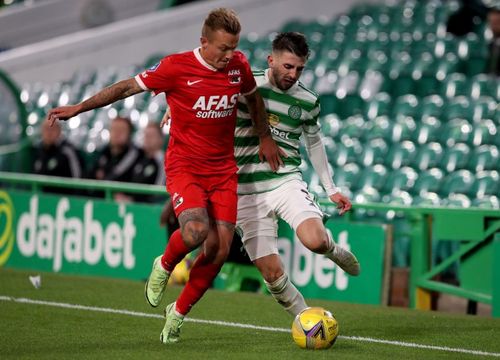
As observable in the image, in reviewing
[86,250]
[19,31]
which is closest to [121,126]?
[86,250]

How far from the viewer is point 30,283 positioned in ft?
33.3

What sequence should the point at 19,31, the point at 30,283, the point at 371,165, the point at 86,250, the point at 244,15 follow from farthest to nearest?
the point at 19,31, the point at 244,15, the point at 371,165, the point at 86,250, the point at 30,283

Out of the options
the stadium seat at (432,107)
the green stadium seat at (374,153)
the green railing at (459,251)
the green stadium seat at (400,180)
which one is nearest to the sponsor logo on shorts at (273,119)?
the green railing at (459,251)

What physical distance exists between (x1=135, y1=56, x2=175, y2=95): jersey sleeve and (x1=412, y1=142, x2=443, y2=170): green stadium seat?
5.71 m

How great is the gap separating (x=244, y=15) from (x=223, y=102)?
433 inches

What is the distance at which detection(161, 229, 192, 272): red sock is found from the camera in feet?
21.6

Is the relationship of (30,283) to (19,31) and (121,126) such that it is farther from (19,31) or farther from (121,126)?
(19,31)

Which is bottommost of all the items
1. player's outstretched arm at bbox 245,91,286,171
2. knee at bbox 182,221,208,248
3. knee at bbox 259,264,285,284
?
knee at bbox 259,264,285,284

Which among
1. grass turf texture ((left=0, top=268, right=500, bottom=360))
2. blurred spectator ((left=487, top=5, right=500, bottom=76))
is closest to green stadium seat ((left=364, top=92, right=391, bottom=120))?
blurred spectator ((left=487, top=5, right=500, bottom=76))

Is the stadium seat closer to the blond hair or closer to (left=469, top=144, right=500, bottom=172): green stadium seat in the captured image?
(left=469, top=144, right=500, bottom=172): green stadium seat

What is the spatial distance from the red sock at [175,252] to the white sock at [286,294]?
2.26 ft

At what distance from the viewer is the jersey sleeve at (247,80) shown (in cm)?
677

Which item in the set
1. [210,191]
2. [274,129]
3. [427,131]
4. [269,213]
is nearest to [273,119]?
[274,129]

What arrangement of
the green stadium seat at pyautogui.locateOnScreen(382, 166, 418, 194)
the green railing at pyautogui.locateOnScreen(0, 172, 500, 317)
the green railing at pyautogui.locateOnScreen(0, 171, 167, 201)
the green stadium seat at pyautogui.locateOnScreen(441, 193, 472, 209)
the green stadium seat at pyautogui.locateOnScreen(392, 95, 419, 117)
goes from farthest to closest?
the green stadium seat at pyautogui.locateOnScreen(392, 95, 419, 117)
the green stadium seat at pyautogui.locateOnScreen(382, 166, 418, 194)
the green railing at pyautogui.locateOnScreen(0, 171, 167, 201)
the green stadium seat at pyautogui.locateOnScreen(441, 193, 472, 209)
the green railing at pyautogui.locateOnScreen(0, 172, 500, 317)
